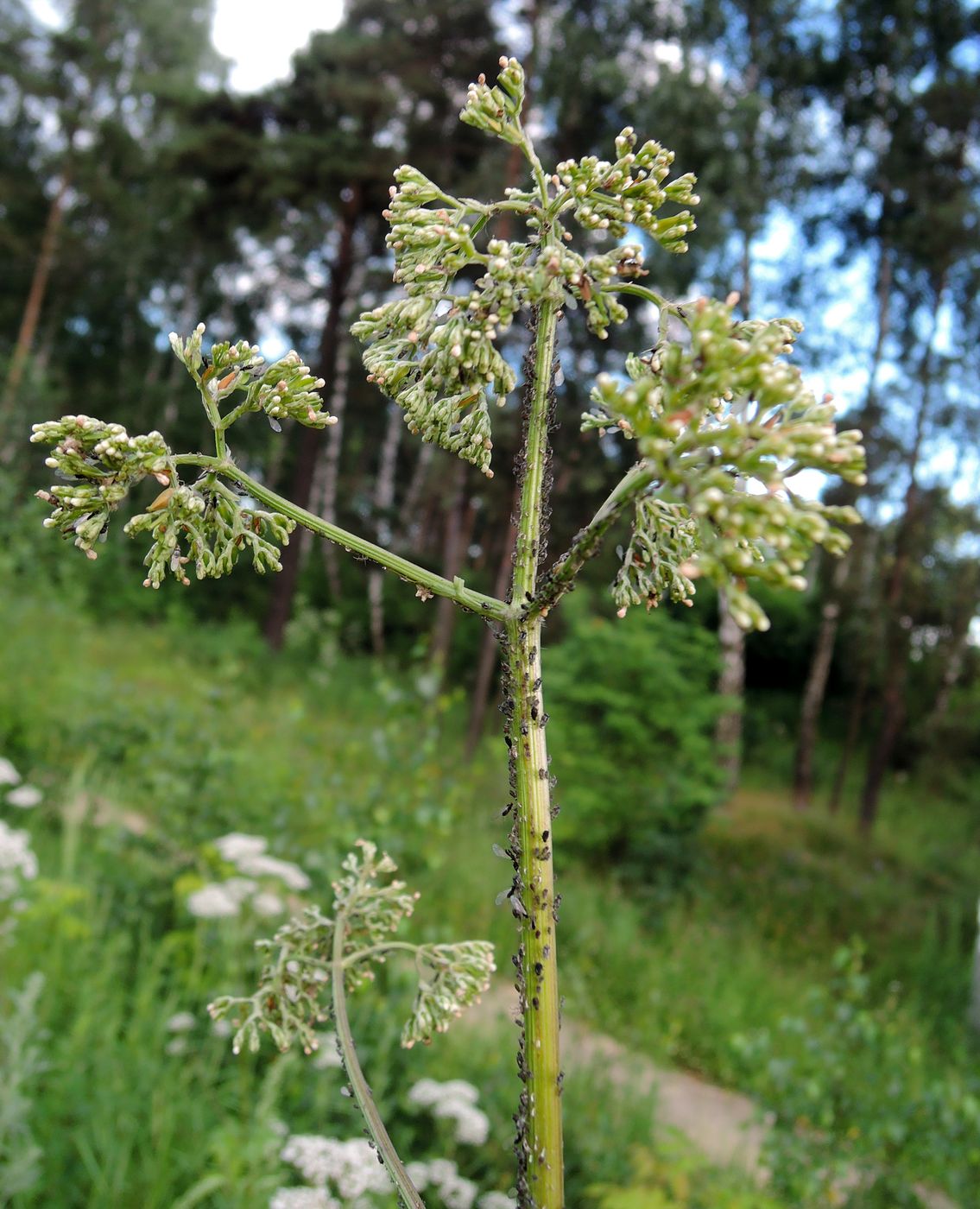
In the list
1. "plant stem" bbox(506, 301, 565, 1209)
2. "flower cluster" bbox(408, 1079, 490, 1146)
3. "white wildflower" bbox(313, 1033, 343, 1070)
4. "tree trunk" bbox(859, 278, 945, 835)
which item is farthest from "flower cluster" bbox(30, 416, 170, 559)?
"tree trunk" bbox(859, 278, 945, 835)

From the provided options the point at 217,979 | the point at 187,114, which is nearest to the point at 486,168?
the point at 187,114

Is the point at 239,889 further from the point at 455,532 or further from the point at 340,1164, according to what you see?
the point at 455,532

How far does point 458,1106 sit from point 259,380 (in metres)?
3.82

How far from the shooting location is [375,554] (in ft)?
3.08

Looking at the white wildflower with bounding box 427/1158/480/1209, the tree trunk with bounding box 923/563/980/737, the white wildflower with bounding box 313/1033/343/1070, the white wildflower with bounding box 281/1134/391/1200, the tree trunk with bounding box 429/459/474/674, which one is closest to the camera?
the white wildflower with bounding box 281/1134/391/1200

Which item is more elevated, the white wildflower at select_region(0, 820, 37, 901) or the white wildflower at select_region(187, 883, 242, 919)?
the white wildflower at select_region(0, 820, 37, 901)

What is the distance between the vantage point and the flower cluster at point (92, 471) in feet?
3.31

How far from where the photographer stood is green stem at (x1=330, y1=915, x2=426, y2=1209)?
93 centimetres

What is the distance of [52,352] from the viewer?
3388 cm

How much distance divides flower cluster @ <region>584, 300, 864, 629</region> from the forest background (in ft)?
2.87

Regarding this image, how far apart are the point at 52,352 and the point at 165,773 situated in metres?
30.5

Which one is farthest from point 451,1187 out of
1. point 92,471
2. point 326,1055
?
point 92,471

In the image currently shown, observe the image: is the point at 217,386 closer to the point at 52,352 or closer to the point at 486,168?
the point at 486,168

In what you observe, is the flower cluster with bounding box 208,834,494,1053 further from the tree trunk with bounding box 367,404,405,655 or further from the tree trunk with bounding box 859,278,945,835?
the tree trunk with bounding box 367,404,405,655
